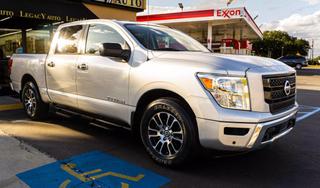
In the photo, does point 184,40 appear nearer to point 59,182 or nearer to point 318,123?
point 59,182

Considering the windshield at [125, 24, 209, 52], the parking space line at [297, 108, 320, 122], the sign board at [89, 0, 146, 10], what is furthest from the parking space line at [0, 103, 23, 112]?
the sign board at [89, 0, 146, 10]

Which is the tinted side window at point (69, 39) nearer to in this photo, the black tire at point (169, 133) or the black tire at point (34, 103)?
the black tire at point (34, 103)

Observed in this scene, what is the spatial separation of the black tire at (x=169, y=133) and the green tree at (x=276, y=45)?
81.4 meters

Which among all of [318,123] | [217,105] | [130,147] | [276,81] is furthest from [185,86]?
[318,123]

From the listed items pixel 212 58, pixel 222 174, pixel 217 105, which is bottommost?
pixel 222 174

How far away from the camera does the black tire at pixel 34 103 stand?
21.6ft

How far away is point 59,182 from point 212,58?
7.42ft

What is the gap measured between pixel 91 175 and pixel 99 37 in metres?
2.31

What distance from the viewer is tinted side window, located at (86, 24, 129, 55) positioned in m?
5.05

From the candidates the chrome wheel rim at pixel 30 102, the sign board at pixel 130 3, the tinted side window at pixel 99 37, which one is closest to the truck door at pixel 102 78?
the tinted side window at pixel 99 37

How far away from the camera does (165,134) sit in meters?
4.29

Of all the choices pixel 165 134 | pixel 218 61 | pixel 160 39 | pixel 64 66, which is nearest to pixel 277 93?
pixel 218 61

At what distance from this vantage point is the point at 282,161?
15.2ft

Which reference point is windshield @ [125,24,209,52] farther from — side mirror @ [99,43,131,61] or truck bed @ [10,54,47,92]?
truck bed @ [10,54,47,92]
